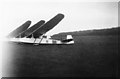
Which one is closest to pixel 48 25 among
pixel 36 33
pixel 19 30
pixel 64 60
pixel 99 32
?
pixel 36 33

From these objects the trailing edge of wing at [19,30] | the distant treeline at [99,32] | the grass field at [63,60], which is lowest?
the grass field at [63,60]

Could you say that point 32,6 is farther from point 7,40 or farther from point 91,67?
point 91,67

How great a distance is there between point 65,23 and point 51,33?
17 centimetres

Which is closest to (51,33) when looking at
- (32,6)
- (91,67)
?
(32,6)

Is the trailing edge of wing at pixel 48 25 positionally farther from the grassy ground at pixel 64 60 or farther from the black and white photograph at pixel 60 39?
the grassy ground at pixel 64 60

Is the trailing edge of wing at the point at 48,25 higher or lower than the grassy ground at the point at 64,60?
higher

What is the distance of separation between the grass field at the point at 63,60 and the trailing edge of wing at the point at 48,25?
14cm

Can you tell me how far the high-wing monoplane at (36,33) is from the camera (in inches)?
103

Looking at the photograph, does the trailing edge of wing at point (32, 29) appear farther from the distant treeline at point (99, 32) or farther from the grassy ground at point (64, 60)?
the distant treeline at point (99, 32)

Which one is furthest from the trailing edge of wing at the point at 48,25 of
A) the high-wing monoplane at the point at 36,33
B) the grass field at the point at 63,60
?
the grass field at the point at 63,60

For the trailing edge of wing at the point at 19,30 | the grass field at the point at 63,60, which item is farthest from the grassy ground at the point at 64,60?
the trailing edge of wing at the point at 19,30

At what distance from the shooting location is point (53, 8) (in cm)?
267

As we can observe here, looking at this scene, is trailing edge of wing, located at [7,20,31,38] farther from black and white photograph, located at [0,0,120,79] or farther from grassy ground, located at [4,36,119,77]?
grassy ground, located at [4,36,119,77]

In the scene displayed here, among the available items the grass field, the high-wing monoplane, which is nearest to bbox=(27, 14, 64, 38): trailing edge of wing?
the high-wing monoplane
